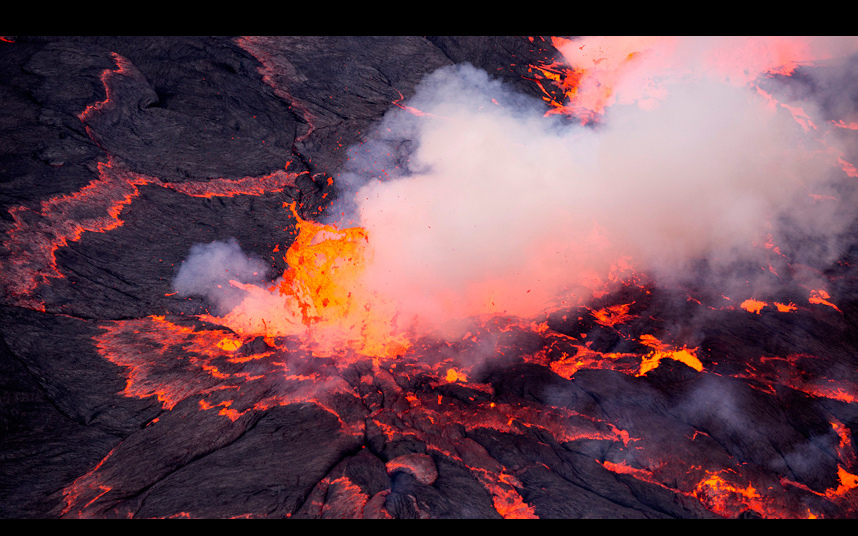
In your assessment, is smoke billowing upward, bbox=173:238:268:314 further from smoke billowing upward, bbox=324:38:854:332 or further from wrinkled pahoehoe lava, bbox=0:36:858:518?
smoke billowing upward, bbox=324:38:854:332

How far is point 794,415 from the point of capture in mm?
6883

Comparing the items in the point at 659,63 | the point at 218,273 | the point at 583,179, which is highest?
the point at 659,63

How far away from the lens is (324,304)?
8.02 metres

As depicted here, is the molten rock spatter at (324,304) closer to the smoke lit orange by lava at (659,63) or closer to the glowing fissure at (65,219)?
the glowing fissure at (65,219)

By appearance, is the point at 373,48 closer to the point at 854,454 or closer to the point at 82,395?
the point at 82,395

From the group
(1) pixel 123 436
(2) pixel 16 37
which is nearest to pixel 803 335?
(1) pixel 123 436

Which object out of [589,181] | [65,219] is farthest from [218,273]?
[589,181]

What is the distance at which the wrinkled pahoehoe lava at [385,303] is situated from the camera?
6.20 meters

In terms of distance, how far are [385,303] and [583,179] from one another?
506 cm

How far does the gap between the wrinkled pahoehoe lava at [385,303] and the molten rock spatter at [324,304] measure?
44 mm

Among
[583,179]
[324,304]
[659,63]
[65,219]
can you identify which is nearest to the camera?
[65,219]

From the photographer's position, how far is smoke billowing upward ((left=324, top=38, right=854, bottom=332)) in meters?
8.58

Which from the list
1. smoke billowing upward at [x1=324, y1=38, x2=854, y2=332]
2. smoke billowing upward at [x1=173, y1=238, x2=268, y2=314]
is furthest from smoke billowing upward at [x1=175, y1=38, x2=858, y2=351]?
smoke billowing upward at [x1=173, y1=238, x2=268, y2=314]

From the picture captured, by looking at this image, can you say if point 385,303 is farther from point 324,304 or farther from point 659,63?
point 659,63
